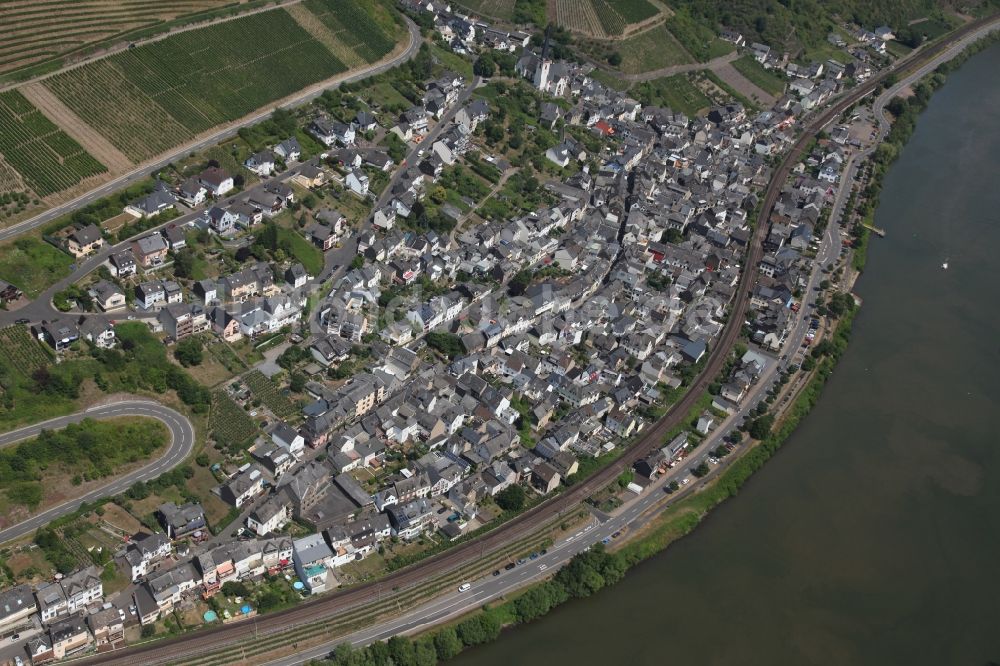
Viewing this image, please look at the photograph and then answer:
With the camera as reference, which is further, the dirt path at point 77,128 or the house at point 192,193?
the dirt path at point 77,128

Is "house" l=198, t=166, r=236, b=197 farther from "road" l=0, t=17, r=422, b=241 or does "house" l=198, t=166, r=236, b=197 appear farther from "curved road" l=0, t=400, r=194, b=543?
"curved road" l=0, t=400, r=194, b=543

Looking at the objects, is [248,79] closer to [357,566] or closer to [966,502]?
[357,566]

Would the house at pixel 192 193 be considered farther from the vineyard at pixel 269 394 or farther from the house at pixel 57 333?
the vineyard at pixel 269 394

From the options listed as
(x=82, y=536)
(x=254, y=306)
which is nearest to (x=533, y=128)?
(x=254, y=306)

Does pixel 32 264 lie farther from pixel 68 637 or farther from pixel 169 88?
pixel 68 637

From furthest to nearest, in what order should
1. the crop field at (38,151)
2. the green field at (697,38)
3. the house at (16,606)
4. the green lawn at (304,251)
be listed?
the green field at (697,38), the green lawn at (304,251), the crop field at (38,151), the house at (16,606)

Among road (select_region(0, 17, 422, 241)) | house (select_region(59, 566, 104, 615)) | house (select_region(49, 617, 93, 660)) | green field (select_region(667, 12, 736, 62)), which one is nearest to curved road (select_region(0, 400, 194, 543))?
house (select_region(59, 566, 104, 615))

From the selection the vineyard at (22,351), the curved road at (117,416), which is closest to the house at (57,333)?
the vineyard at (22,351)
